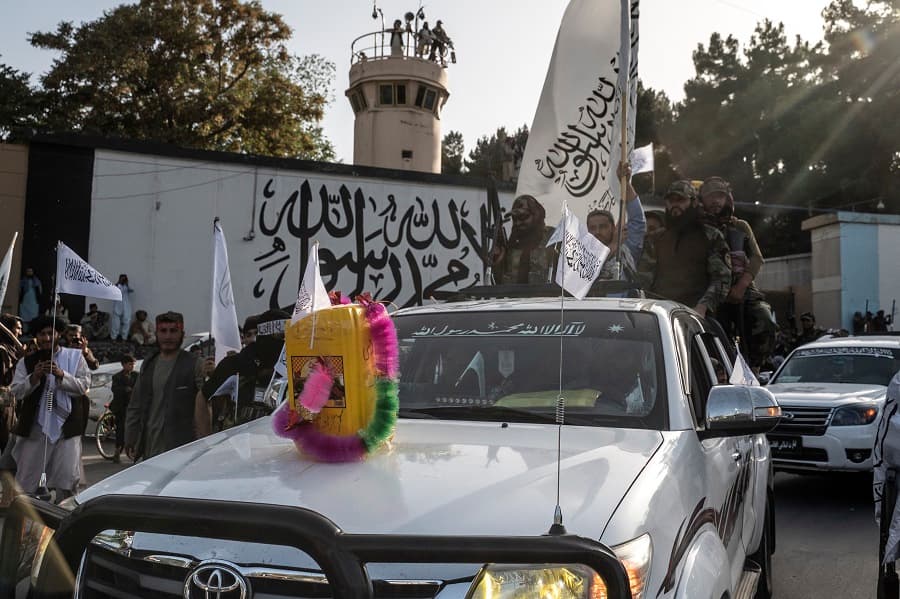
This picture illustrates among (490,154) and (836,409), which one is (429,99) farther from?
(490,154)

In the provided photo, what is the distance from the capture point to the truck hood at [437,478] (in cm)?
199

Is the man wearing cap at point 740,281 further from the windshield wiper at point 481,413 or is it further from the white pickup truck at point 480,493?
the windshield wiper at point 481,413

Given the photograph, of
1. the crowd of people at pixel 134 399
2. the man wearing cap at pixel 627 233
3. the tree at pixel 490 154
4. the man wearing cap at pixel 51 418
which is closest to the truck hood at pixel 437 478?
the man wearing cap at pixel 627 233

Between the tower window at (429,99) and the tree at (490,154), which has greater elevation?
the tree at (490,154)

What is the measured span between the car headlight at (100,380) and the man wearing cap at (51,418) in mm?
4939

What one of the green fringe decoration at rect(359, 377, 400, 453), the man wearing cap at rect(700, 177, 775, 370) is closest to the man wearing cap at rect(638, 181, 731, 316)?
the man wearing cap at rect(700, 177, 775, 370)

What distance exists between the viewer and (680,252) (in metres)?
6.39

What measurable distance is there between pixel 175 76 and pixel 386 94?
8.28 meters

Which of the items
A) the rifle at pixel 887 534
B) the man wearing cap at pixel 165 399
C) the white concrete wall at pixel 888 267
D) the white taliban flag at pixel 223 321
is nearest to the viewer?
the rifle at pixel 887 534

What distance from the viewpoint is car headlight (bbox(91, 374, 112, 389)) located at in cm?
1168

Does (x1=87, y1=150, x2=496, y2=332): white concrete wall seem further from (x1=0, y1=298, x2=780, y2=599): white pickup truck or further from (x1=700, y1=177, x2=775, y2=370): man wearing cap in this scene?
(x1=0, y1=298, x2=780, y2=599): white pickup truck

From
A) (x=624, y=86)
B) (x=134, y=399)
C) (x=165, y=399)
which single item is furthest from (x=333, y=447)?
(x=624, y=86)

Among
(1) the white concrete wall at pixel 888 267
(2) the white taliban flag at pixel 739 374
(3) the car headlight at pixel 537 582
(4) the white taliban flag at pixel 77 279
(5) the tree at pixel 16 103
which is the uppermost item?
(5) the tree at pixel 16 103

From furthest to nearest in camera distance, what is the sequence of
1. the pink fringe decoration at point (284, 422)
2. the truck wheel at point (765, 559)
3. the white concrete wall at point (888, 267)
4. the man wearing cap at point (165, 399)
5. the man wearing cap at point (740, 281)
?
the white concrete wall at point (888, 267) < the man wearing cap at point (740, 281) < the man wearing cap at point (165, 399) < the truck wheel at point (765, 559) < the pink fringe decoration at point (284, 422)
